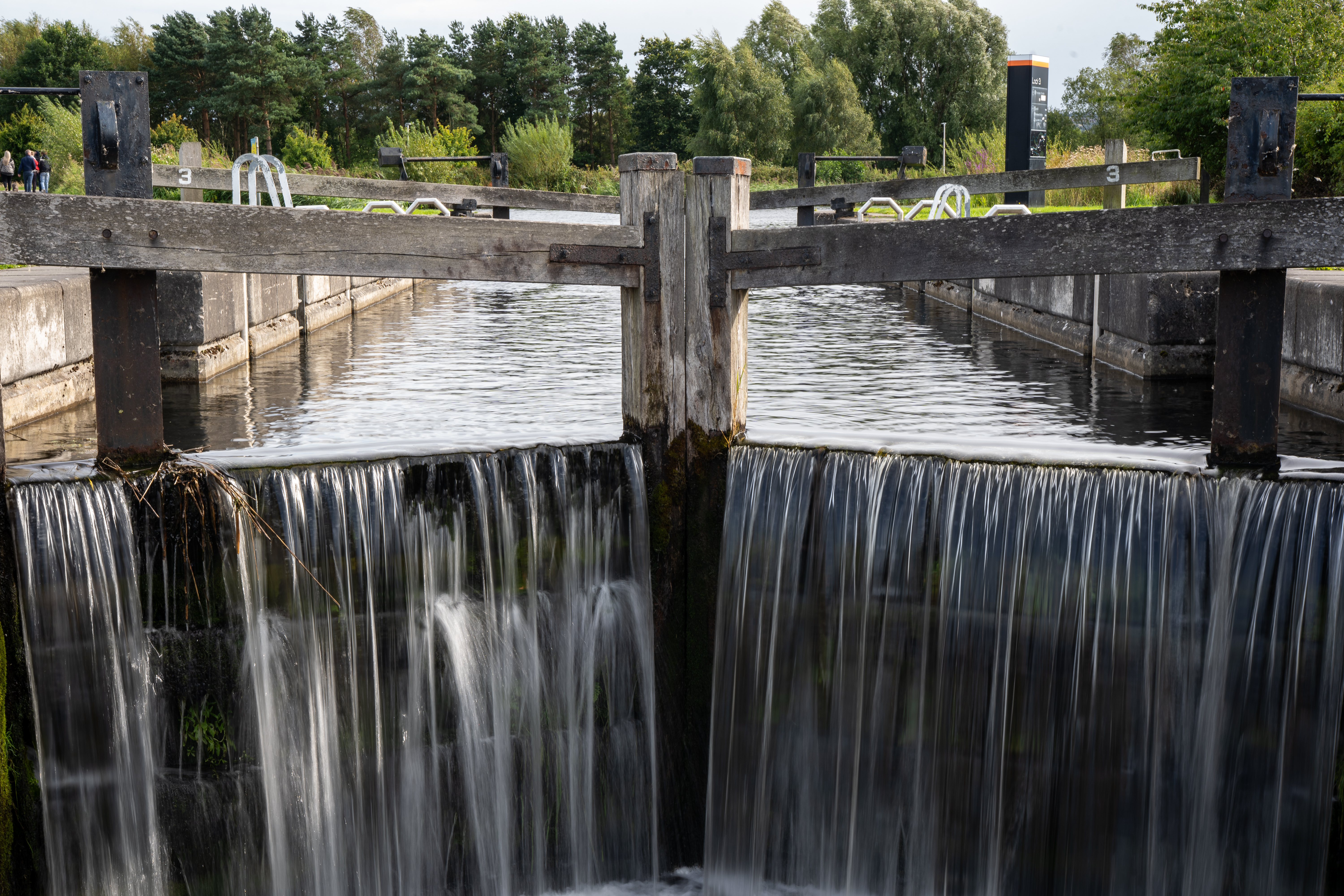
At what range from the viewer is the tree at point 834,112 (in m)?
63.4

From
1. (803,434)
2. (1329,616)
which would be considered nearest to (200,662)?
(803,434)

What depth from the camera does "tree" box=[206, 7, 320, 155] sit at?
63.9 meters

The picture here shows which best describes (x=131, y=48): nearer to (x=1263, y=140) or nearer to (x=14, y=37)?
(x=14, y=37)

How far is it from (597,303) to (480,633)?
9.29m

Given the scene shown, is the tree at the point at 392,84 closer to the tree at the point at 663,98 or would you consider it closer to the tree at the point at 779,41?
the tree at the point at 663,98

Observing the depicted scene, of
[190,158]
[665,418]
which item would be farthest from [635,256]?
[190,158]

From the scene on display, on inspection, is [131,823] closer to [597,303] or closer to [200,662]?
[200,662]

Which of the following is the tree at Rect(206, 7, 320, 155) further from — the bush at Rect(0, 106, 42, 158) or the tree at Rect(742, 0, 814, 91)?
the tree at Rect(742, 0, 814, 91)

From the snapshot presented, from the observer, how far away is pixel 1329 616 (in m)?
4.30

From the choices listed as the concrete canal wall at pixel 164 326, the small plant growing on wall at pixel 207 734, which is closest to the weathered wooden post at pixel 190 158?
the concrete canal wall at pixel 164 326

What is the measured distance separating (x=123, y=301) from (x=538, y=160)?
121ft

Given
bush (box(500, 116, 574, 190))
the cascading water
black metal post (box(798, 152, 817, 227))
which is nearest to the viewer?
the cascading water

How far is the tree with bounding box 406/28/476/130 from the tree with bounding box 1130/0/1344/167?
5199cm

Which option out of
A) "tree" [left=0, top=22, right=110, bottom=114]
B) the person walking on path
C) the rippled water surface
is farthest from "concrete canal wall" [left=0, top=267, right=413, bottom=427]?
"tree" [left=0, top=22, right=110, bottom=114]
